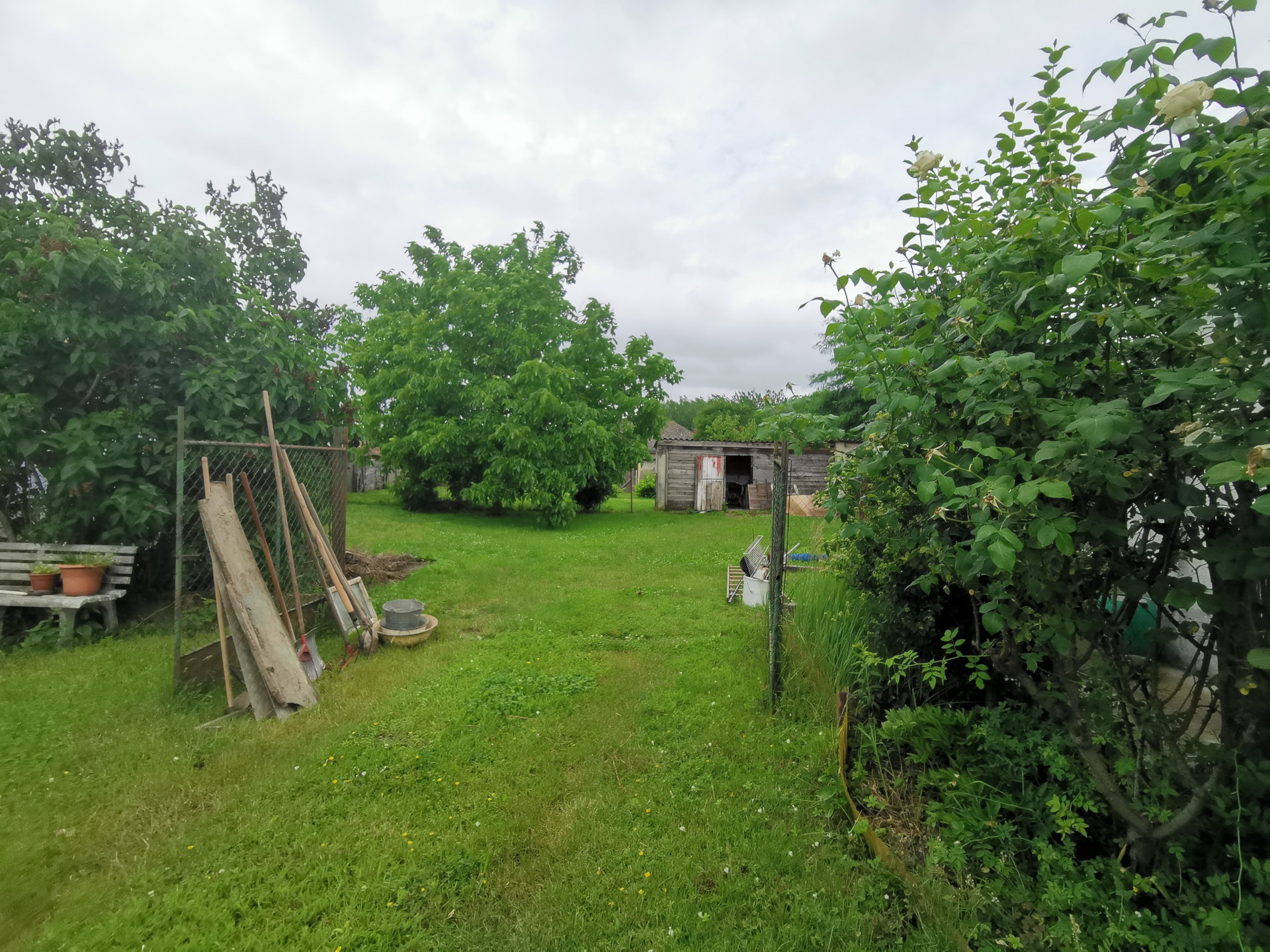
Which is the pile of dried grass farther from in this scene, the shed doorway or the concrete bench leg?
the shed doorway

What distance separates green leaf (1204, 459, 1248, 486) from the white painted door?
18586 millimetres

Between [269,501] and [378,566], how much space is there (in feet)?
8.67

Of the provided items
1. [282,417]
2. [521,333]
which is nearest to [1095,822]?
[282,417]

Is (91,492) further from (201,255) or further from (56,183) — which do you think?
(56,183)

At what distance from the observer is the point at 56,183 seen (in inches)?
420

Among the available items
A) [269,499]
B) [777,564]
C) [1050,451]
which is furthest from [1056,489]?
[269,499]

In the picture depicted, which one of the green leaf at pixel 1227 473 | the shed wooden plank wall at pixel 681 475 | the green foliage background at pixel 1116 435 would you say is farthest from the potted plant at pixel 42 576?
the shed wooden plank wall at pixel 681 475

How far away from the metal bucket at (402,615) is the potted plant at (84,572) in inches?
101

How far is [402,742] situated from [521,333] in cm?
1231

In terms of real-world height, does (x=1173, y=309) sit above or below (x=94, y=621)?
above

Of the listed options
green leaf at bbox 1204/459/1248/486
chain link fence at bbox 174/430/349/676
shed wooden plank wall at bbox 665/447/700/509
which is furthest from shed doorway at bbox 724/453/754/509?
green leaf at bbox 1204/459/1248/486

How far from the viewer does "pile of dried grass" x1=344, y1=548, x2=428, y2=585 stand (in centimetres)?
762

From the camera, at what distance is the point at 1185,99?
1.29 metres

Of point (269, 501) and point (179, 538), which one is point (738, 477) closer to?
point (269, 501)
